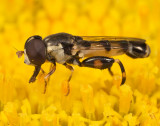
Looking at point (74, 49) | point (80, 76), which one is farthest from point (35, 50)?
point (80, 76)

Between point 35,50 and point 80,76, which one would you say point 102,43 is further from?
point 80,76

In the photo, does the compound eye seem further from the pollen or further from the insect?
the pollen

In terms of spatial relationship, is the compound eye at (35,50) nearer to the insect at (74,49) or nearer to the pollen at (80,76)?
the insect at (74,49)

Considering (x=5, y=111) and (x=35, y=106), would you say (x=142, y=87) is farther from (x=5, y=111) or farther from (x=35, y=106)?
(x=5, y=111)

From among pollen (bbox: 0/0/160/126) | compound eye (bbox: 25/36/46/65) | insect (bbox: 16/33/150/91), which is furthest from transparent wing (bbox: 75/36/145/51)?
compound eye (bbox: 25/36/46/65)

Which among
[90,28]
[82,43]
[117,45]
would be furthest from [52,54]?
[90,28]
